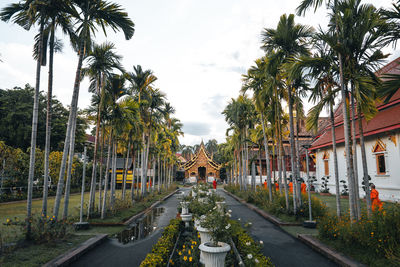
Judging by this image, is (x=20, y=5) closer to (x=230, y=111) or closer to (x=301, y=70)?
(x=301, y=70)

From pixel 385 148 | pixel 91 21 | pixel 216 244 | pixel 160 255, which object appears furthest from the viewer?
pixel 385 148

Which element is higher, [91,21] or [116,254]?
[91,21]

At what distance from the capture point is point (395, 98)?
15164 mm

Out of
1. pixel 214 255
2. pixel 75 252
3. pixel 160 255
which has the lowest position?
pixel 75 252

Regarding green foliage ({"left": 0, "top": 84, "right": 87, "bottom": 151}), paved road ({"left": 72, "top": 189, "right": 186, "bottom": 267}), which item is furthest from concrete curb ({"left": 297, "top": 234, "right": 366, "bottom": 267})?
green foliage ({"left": 0, "top": 84, "right": 87, "bottom": 151})

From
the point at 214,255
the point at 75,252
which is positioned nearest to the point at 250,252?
the point at 214,255

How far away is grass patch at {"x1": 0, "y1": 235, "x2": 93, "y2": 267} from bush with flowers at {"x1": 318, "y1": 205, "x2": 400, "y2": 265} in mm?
7506

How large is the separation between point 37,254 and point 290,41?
40.1 ft

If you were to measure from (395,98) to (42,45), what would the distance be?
18.7 m

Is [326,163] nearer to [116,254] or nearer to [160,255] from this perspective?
[116,254]

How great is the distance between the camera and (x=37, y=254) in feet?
20.2

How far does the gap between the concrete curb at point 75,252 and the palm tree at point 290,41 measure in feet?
26.9

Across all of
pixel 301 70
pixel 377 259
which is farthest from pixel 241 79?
pixel 377 259

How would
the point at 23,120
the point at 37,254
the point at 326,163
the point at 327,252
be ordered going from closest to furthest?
1. the point at 37,254
2. the point at 327,252
3. the point at 326,163
4. the point at 23,120
